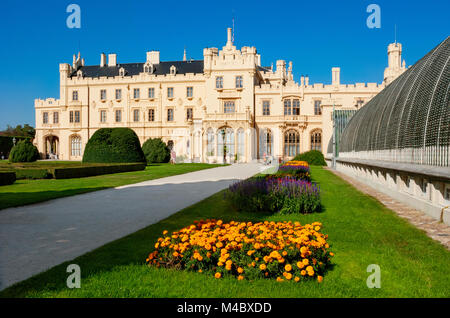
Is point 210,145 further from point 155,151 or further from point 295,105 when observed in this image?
point 295,105

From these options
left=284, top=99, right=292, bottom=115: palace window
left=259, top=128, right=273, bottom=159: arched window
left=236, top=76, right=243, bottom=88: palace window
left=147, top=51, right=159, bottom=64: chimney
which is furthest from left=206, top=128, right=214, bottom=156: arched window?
left=147, top=51, right=159, bottom=64: chimney

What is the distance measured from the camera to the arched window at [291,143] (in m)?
48.8

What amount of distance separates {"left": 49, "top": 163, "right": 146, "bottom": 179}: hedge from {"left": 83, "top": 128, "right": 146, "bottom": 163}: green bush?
154cm

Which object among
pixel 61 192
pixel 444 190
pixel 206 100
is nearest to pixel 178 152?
pixel 206 100

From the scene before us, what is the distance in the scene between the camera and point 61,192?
43.7 ft

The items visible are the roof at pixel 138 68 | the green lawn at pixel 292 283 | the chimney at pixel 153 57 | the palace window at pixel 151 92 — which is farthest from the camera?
the chimney at pixel 153 57

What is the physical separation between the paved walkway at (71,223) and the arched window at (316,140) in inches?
1471

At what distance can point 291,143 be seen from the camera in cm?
4888

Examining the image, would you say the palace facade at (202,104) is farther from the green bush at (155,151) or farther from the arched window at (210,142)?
the green bush at (155,151)

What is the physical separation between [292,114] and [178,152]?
18412mm

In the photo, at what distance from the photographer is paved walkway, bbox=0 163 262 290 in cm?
536

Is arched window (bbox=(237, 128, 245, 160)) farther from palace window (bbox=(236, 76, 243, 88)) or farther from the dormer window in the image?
the dormer window

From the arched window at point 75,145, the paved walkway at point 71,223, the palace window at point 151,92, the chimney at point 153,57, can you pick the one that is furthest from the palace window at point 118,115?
the paved walkway at point 71,223
